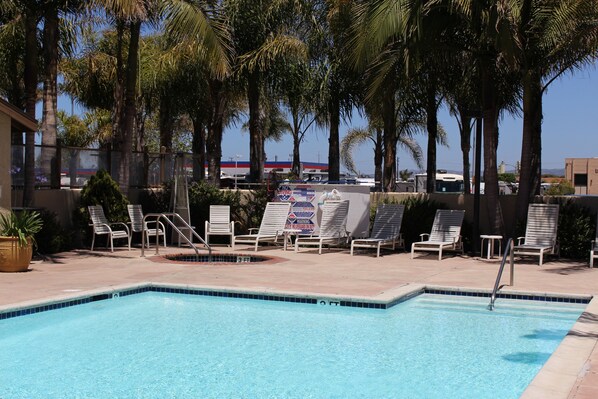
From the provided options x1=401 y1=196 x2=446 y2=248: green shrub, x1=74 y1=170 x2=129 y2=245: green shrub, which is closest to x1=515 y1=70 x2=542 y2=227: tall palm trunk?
x1=401 y1=196 x2=446 y2=248: green shrub

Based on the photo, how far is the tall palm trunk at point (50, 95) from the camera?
647 inches

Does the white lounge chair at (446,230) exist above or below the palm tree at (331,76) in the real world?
below

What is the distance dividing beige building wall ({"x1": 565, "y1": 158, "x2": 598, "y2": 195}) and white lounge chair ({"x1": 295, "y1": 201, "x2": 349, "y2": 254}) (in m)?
59.8

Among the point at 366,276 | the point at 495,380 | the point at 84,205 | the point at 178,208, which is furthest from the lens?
the point at 178,208

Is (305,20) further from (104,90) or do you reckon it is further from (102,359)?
(102,359)

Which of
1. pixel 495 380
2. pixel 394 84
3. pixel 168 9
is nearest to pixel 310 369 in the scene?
pixel 495 380

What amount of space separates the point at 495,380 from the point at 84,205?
40.8 feet

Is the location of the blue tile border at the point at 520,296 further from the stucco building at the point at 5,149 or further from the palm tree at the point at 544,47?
the stucco building at the point at 5,149

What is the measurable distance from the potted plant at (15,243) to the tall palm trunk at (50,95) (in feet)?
15.2

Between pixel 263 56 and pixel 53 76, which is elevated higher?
pixel 263 56

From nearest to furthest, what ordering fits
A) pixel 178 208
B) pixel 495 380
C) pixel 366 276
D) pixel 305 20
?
pixel 495 380, pixel 366 276, pixel 178 208, pixel 305 20

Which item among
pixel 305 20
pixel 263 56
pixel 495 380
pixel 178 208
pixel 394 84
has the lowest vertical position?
pixel 495 380

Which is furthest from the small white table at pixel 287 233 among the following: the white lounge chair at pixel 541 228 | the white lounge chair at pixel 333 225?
the white lounge chair at pixel 541 228

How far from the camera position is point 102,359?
25.7ft
